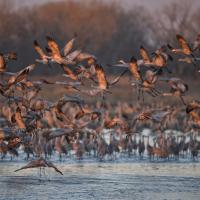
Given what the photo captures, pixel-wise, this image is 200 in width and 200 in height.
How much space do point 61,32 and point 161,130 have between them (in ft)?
105

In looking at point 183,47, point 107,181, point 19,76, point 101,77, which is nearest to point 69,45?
point 101,77

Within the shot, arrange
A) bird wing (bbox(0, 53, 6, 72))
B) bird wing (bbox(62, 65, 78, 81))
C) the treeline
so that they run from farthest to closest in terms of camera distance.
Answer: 1. the treeline
2. bird wing (bbox(62, 65, 78, 81))
3. bird wing (bbox(0, 53, 6, 72))

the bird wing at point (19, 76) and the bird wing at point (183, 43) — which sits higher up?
the bird wing at point (183, 43)

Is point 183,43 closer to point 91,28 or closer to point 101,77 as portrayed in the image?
point 101,77

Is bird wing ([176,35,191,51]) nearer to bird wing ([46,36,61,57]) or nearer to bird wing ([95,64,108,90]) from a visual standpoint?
bird wing ([95,64,108,90])

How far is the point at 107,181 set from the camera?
Answer: 13461 mm

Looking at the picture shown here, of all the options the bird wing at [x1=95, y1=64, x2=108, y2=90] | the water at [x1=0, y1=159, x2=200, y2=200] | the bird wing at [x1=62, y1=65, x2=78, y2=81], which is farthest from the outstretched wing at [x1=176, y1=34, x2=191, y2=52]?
the water at [x1=0, y1=159, x2=200, y2=200]

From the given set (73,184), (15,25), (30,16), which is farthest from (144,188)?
(30,16)

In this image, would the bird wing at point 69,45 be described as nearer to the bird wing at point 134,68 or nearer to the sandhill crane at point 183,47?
the bird wing at point 134,68

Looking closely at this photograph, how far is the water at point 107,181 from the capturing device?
39.3 feet

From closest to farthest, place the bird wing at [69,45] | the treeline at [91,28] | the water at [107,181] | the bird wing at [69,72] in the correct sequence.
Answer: the water at [107,181]
the bird wing at [69,45]
the bird wing at [69,72]
the treeline at [91,28]

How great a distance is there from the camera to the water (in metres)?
12.0

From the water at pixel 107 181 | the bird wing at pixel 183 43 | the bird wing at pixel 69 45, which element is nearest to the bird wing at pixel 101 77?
the bird wing at pixel 69 45

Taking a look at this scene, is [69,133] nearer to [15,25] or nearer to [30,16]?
[15,25]
